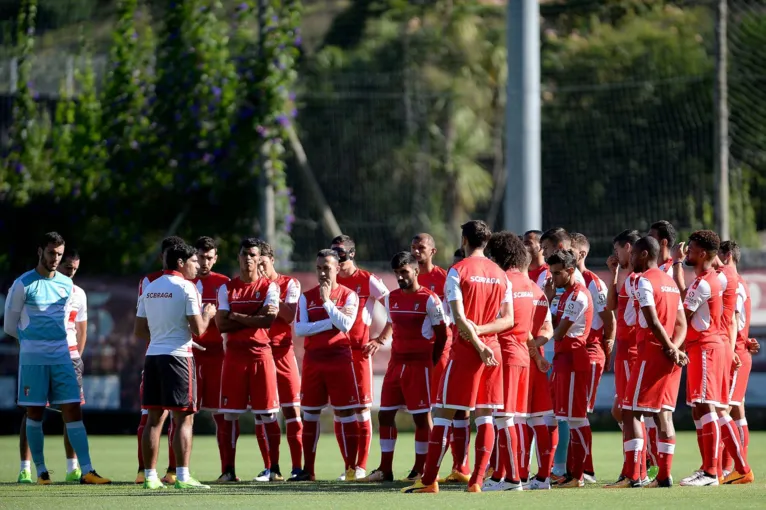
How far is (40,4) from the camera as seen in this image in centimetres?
2428

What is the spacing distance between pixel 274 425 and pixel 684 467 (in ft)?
14.5

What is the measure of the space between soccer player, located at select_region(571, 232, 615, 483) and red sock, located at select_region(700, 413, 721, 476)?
1.06 metres

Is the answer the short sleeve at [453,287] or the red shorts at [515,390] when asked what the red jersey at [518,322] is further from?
the short sleeve at [453,287]

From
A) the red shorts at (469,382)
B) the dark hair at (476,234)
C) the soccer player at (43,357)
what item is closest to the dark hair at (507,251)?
the dark hair at (476,234)

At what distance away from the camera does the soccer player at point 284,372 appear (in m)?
13.6

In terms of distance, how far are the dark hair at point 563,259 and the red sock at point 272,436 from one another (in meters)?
3.06

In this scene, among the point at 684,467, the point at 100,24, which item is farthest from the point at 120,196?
the point at 684,467

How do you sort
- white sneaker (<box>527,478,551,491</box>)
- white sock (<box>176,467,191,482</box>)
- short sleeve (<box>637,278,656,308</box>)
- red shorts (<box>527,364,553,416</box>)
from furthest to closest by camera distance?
red shorts (<box>527,364,553,416</box>), white sneaker (<box>527,478,551,491</box>), white sock (<box>176,467,191,482</box>), short sleeve (<box>637,278,656,308</box>)

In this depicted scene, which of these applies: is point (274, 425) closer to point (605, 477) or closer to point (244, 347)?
point (244, 347)

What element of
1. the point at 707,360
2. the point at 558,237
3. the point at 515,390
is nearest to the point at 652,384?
the point at 707,360

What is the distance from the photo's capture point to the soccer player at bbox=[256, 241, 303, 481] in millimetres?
13586

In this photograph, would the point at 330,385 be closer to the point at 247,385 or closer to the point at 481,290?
the point at 247,385

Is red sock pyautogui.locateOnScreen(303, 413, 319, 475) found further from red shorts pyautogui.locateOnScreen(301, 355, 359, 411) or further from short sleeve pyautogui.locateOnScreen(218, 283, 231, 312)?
short sleeve pyautogui.locateOnScreen(218, 283, 231, 312)

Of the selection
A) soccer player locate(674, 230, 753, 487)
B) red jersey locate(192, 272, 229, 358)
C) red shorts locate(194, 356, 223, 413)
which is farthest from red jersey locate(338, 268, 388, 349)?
soccer player locate(674, 230, 753, 487)
